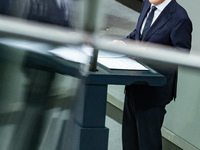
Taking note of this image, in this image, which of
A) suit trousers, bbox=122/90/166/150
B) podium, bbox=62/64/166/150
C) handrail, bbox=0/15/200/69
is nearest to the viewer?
handrail, bbox=0/15/200/69

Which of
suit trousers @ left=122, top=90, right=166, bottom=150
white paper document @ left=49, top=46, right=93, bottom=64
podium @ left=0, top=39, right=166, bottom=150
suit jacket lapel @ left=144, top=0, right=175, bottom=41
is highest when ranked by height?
suit jacket lapel @ left=144, top=0, right=175, bottom=41

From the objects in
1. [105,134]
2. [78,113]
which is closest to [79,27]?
[78,113]

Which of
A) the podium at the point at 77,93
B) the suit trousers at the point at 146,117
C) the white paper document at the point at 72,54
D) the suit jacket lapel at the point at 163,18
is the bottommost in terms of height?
the suit trousers at the point at 146,117

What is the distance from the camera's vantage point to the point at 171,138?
1.75 feet

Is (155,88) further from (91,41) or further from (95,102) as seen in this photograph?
(91,41)

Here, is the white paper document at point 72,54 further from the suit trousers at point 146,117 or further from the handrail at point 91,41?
the suit trousers at point 146,117

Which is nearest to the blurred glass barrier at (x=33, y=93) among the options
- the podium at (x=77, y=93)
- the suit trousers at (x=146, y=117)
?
the podium at (x=77, y=93)

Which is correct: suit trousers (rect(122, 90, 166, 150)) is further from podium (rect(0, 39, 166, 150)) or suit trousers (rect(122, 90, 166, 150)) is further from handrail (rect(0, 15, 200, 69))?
handrail (rect(0, 15, 200, 69))

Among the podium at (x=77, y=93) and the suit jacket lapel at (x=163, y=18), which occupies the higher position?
the suit jacket lapel at (x=163, y=18)

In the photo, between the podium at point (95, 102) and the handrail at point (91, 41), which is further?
the podium at point (95, 102)

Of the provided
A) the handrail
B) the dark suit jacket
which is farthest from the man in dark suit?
the handrail

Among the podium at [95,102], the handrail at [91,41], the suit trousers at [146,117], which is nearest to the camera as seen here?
the handrail at [91,41]

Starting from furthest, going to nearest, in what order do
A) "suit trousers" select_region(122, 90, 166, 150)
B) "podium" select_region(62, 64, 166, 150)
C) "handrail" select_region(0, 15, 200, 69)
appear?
1. "suit trousers" select_region(122, 90, 166, 150)
2. "podium" select_region(62, 64, 166, 150)
3. "handrail" select_region(0, 15, 200, 69)

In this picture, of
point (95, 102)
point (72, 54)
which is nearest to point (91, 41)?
point (72, 54)
